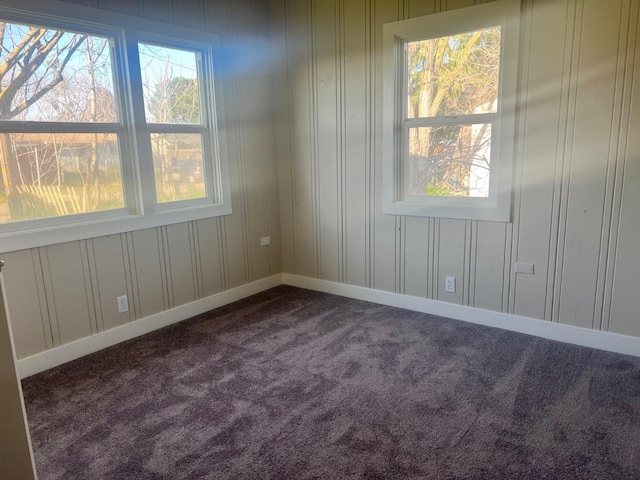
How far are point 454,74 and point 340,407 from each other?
7.92ft

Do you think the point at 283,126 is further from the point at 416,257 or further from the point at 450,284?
the point at 450,284

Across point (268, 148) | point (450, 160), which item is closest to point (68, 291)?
point (268, 148)

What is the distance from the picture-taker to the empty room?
2.17m

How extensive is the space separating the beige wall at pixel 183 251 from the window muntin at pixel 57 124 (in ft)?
0.85

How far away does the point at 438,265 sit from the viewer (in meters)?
3.53

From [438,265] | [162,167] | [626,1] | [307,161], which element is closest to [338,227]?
[307,161]

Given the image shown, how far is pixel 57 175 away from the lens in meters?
2.89

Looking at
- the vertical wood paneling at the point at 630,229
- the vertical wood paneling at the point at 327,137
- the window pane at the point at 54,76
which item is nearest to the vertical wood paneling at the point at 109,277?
the window pane at the point at 54,76

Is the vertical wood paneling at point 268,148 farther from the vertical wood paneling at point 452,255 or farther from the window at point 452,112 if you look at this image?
the vertical wood paneling at point 452,255

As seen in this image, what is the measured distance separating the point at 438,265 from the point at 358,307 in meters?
0.75

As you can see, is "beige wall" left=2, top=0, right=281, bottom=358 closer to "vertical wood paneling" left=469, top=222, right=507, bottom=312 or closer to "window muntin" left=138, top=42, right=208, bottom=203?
"window muntin" left=138, top=42, right=208, bottom=203

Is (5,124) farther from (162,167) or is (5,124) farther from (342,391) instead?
(342,391)

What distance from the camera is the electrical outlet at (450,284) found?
3.48 meters

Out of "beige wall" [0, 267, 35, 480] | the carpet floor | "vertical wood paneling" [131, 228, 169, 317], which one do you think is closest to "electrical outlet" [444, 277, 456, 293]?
the carpet floor
